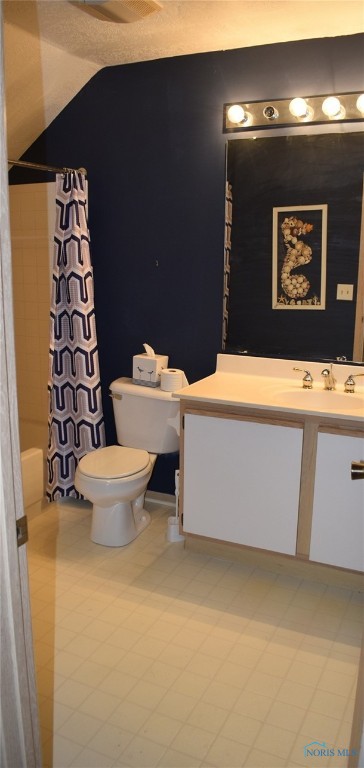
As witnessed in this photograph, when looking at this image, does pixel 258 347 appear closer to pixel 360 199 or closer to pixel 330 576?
pixel 360 199

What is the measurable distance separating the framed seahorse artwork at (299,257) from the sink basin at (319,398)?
41cm

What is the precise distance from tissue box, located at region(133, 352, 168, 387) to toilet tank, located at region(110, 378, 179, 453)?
3 cm

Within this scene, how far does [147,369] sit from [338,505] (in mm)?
1201

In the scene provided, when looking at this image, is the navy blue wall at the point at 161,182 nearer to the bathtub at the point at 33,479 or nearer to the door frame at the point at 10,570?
the bathtub at the point at 33,479

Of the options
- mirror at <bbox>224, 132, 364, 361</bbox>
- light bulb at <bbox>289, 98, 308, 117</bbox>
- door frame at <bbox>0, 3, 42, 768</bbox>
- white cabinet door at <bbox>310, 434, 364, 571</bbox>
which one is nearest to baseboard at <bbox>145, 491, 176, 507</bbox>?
mirror at <bbox>224, 132, 364, 361</bbox>

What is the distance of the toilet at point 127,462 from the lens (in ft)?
9.39

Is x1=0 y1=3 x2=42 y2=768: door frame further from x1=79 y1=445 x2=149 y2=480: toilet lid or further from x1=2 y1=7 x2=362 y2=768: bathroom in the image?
x1=2 y1=7 x2=362 y2=768: bathroom

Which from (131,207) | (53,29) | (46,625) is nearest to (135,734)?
(46,625)

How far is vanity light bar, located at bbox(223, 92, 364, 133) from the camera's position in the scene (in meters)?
2.60

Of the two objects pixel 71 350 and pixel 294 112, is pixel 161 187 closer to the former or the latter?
pixel 294 112

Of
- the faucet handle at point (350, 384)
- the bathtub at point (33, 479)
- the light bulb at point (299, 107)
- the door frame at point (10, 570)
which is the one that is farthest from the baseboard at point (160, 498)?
the door frame at point (10, 570)

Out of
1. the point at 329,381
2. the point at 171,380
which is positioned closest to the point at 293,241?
the point at 329,381

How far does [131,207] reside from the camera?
3.25m

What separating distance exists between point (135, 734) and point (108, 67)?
9.80 ft
